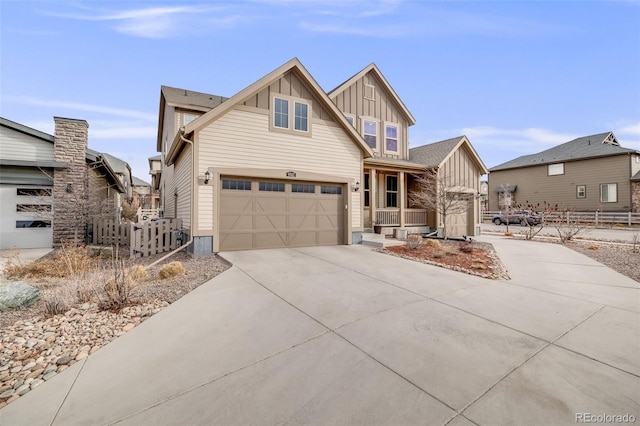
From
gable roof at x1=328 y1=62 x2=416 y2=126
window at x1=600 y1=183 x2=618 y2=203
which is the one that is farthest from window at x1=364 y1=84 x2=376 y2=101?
window at x1=600 y1=183 x2=618 y2=203

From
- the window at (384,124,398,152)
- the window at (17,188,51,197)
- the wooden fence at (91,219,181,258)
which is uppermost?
the window at (384,124,398,152)

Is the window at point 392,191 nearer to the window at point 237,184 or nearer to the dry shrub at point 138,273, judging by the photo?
the window at point 237,184

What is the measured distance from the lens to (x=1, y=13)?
6355mm

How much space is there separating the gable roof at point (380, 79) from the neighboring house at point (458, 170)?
249 cm

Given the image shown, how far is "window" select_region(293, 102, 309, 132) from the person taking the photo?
1002 centimetres

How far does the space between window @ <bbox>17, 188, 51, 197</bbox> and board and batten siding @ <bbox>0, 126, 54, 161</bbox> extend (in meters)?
1.23

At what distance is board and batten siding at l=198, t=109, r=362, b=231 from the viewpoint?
8.55m

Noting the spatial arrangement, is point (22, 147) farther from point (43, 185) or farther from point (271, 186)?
point (271, 186)

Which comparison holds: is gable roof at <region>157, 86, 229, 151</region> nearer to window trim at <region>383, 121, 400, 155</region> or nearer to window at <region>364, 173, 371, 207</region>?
window at <region>364, 173, 371, 207</region>

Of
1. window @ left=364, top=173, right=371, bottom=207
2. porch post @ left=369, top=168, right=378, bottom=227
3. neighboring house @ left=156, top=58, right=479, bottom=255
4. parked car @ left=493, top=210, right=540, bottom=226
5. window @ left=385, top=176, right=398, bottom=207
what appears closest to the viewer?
neighboring house @ left=156, top=58, right=479, bottom=255

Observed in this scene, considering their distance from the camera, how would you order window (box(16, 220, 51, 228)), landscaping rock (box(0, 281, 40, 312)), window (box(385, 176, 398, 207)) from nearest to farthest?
landscaping rock (box(0, 281, 40, 312)) → window (box(16, 220, 51, 228)) → window (box(385, 176, 398, 207))

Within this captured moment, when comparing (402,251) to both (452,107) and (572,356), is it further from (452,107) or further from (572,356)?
(452,107)

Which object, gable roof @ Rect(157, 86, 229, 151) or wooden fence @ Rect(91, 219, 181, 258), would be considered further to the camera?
gable roof @ Rect(157, 86, 229, 151)

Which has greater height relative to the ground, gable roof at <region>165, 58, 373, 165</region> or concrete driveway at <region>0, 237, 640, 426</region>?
gable roof at <region>165, 58, 373, 165</region>
